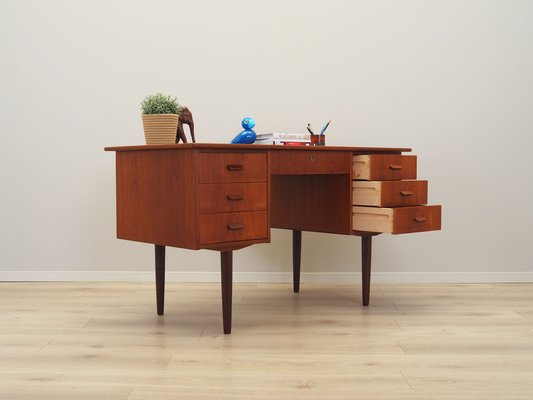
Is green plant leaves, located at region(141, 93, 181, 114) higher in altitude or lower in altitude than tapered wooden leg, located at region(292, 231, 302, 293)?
higher

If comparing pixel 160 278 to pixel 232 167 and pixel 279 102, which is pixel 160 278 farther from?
pixel 279 102

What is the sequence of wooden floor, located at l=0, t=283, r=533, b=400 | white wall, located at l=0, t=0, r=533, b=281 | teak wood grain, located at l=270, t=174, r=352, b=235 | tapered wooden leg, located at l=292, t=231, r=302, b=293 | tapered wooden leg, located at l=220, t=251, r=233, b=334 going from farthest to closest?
white wall, located at l=0, t=0, r=533, b=281 < tapered wooden leg, located at l=292, t=231, r=302, b=293 < teak wood grain, located at l=270, t=174, r=352, b=235 < tapered wooden leg, located at l=220, t=251, r=233, b=334 < wooden floor, located at l=0, t=283, r=533, b=400

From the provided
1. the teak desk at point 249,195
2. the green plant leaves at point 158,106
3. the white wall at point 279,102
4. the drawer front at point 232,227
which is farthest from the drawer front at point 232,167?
the white wall at point 279,102

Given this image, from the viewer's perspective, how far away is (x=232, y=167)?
2.12 m

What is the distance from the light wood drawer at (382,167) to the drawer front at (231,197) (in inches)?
17.0

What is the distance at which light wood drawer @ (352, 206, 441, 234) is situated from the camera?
93.0 inches

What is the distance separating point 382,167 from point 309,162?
0.30m

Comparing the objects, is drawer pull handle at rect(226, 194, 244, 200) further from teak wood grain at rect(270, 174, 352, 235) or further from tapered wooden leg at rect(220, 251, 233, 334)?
teak wood grain at rect(270, 174, 352, 235)

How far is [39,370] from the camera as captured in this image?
71.6 inches

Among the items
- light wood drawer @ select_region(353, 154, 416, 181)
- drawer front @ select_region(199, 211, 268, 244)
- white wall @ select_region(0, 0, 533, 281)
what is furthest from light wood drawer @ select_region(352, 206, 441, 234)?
white wall @ select_region(0, 0, 533, 281)

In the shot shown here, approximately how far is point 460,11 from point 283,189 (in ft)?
3.90

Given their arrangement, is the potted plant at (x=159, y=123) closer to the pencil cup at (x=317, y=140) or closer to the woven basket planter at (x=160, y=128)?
the woven basket planter at (x=160, y=128)

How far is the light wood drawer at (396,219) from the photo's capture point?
2.36 m

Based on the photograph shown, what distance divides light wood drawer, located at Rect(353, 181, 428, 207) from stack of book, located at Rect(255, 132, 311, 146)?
25cm
